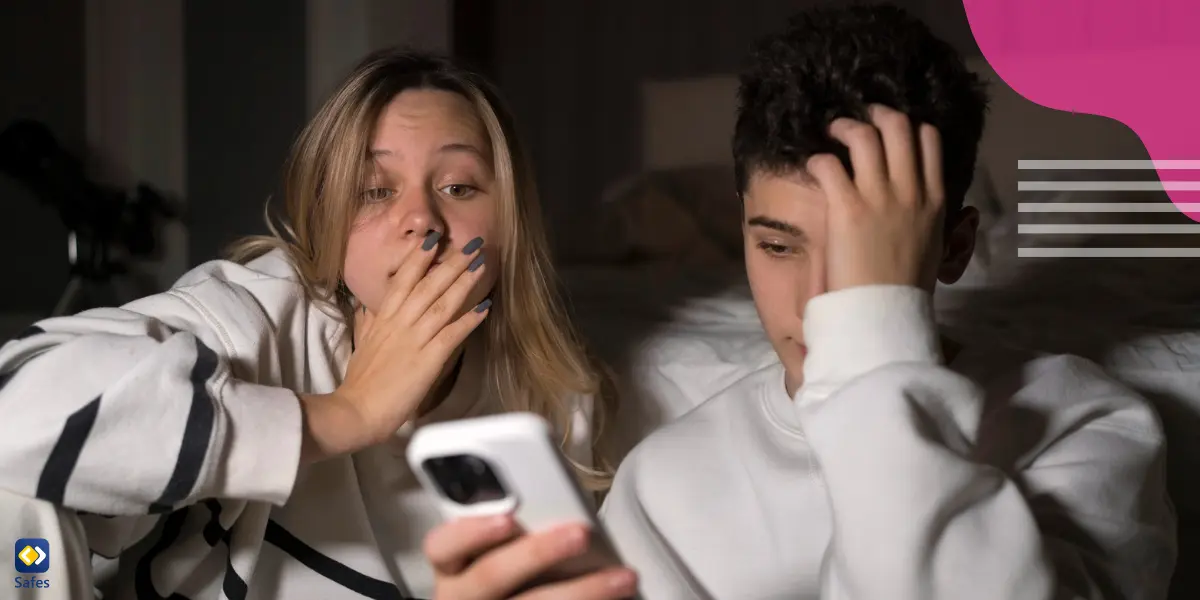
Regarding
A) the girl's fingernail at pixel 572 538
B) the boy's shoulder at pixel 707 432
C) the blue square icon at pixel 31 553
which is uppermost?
the girl's fingernail at pixel 572 538

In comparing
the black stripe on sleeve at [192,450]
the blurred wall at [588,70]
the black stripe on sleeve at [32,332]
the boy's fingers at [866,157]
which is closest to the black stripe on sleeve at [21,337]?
the black stripe on sleeve at [32,332]

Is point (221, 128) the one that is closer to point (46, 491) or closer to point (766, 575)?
point (46, 491)

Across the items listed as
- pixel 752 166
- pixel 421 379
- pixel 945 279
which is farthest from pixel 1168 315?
pixel 421 379

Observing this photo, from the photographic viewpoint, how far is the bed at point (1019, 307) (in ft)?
1.97

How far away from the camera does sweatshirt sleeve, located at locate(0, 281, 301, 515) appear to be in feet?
1.50

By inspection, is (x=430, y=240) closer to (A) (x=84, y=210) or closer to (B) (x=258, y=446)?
(B) (x=258, y=446)

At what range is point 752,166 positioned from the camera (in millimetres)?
506

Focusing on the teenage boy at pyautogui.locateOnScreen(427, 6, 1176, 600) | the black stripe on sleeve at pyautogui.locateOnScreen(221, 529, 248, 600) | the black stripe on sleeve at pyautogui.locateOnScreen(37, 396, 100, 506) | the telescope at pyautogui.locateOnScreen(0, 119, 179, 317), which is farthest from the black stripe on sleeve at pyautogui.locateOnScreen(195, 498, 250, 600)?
the telescope at pyautogui.locateOnScreen(0, 119, 179, 317)

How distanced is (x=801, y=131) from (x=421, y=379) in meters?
0.23

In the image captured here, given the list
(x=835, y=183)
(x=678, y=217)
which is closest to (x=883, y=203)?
(x=835, y=183)

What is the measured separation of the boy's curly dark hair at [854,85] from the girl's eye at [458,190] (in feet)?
0.60

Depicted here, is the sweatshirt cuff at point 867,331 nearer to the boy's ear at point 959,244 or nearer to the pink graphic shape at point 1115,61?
the boy's ear at point 959,244

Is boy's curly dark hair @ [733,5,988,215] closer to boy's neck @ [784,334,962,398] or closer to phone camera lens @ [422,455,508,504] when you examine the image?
boy's neck @ [784,334,962,398]

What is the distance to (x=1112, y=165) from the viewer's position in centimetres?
59
